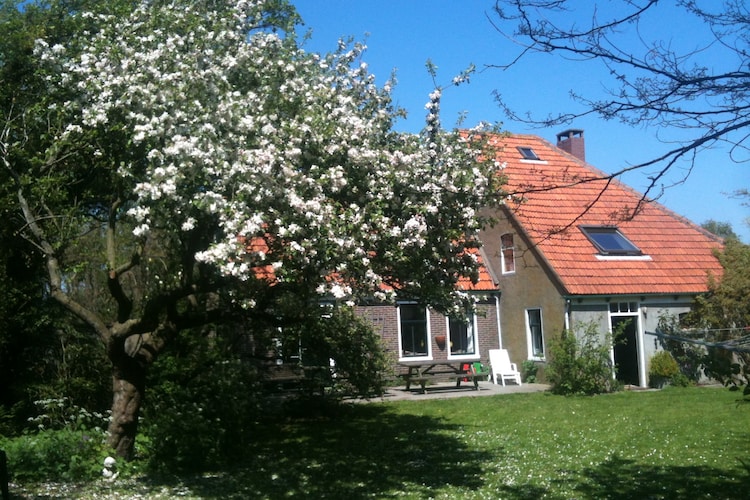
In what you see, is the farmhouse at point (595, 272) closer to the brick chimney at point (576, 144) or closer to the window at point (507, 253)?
the window at point (507, 253)

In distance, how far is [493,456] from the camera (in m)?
11.7

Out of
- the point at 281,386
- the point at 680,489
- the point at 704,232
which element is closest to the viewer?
the point at 680,489

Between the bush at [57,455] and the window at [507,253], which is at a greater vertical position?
the window at [507,253]

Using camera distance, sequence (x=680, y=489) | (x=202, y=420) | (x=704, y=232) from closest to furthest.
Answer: (x=680, y=489) → (x=202, y=420) → (x=704, y=232)

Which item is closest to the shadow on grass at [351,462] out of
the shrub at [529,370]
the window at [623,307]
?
the shrub at [529,370]

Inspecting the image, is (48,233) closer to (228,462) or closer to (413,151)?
(228,462)

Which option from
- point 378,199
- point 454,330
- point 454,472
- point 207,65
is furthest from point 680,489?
point 454,330

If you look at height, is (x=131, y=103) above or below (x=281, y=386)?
above

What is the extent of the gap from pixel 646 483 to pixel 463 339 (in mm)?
15049

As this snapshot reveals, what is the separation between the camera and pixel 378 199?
9.54 meters

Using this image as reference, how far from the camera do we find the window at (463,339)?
959 inches

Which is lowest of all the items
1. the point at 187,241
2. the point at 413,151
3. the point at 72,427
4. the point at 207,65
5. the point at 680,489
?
the point at 680,489

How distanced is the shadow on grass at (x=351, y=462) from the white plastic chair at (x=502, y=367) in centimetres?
714

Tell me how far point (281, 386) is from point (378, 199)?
1019 cm
